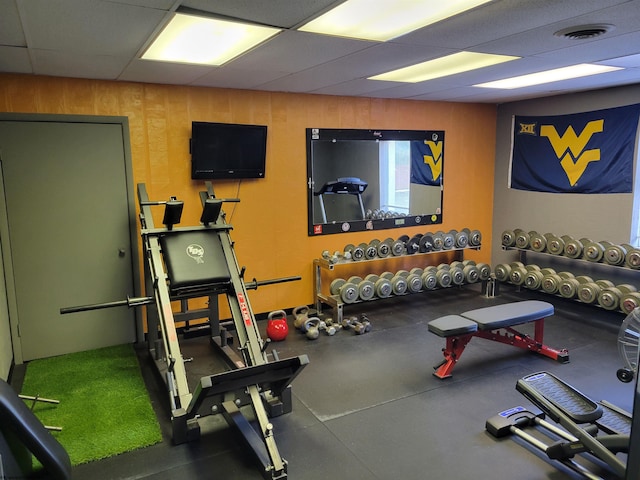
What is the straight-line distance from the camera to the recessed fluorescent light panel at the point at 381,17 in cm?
195

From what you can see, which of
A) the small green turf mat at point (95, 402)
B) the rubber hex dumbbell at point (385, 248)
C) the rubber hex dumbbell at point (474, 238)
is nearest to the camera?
the small green turf mat at point (95, 402)

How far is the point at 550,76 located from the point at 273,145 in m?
2.36

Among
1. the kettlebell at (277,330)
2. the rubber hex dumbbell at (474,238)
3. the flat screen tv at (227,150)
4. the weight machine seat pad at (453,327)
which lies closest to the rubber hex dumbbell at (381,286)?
the kettlebell at (277,330)

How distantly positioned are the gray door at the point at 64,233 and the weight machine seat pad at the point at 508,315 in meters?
2.70

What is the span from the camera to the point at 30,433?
5.90 feet

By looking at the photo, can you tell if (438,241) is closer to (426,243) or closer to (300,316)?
(426,243)

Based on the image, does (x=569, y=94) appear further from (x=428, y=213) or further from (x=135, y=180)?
(x=135, y=180)

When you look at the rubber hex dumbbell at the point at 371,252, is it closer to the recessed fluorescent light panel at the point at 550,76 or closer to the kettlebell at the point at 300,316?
the kettlebell at the point at 300,316

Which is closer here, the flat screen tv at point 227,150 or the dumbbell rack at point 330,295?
the flat screen tv at point 227,150

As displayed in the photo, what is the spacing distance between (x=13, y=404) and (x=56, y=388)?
1.37 metres

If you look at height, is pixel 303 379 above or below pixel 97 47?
below

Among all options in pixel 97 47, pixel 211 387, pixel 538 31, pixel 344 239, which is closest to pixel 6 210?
pixel 97 47

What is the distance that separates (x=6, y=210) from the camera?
10.7 ft

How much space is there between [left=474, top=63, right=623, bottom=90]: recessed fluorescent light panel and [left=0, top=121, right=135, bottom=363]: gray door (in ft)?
10.4
